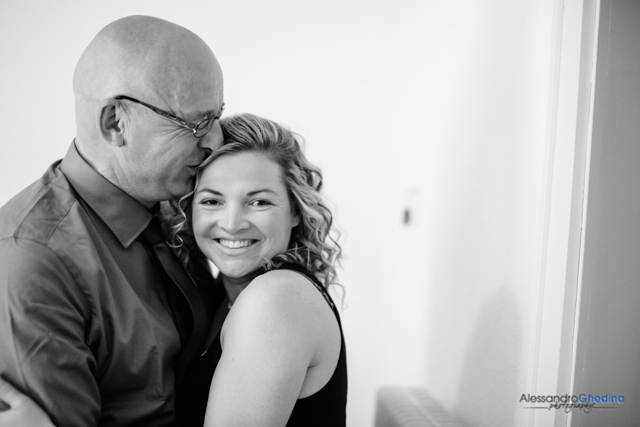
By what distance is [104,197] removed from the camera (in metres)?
1.34

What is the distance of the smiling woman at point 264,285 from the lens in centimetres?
120

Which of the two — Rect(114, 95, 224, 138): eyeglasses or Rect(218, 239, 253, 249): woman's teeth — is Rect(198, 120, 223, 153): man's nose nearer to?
Rect(114, 95, 224, 138): eyeglasses

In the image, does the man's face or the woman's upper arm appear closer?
the woman's upper arm

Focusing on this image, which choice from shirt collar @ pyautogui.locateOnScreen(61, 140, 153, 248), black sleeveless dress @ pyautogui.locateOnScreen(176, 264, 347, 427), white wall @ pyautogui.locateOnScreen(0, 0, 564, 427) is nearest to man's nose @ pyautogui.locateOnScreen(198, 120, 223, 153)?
shirt collar @ pyautogui.locateOnScreen(61, 140, 153, 248)

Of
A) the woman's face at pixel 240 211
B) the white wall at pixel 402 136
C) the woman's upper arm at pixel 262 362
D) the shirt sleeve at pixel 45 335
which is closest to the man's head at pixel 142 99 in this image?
the woman's face at pixel 240 211

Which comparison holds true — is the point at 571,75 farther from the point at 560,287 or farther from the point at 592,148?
the point at 560,287

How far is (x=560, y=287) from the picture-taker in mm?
1337

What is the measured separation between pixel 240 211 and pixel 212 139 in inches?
8.3

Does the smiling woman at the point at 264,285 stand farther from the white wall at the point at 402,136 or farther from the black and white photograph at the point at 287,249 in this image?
the white wall at the point at 402,136

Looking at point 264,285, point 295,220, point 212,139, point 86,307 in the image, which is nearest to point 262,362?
point 264,285

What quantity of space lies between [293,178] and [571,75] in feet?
2.55

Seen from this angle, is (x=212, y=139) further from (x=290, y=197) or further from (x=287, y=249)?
(x=287, y=249)

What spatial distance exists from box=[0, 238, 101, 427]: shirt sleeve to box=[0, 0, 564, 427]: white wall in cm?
112

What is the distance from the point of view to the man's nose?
145 cm
